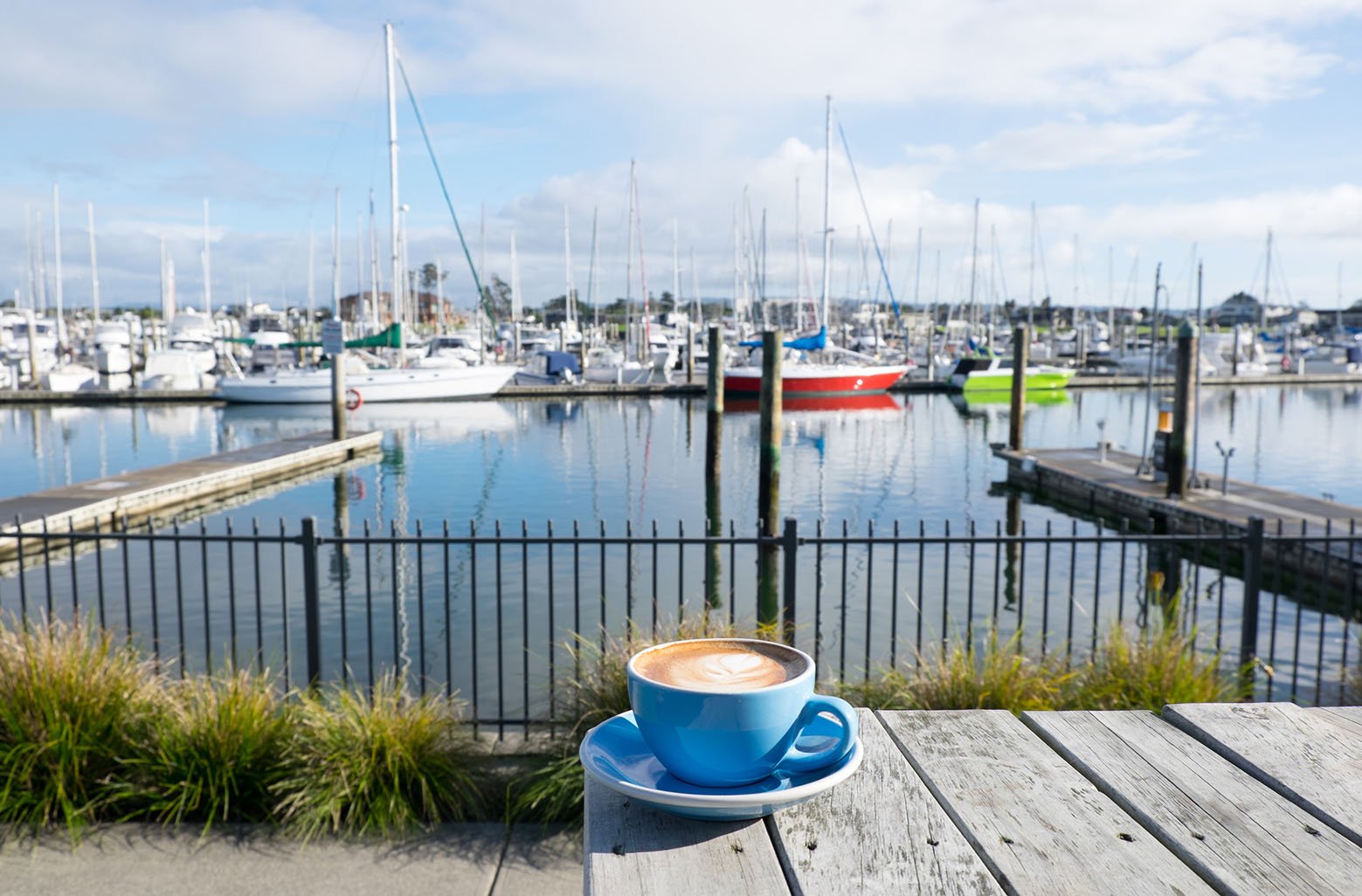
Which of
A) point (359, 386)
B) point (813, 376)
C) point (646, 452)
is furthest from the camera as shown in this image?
point (813, 376)

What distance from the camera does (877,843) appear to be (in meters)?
1.68

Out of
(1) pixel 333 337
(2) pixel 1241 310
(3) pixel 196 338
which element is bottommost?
(1) pixel 333 337

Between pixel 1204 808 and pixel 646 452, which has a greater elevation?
pixel 1204 808

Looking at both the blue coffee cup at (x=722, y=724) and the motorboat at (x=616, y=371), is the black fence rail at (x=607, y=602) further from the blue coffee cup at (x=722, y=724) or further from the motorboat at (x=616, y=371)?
the motorboat at (x=616, y=371)

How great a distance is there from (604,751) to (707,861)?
0.98 feet

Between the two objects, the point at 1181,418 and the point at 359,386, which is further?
the point at 359,386

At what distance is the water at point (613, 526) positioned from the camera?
9.50m

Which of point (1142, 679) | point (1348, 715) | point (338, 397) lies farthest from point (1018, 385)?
point (1348, 715)

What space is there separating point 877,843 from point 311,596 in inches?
183

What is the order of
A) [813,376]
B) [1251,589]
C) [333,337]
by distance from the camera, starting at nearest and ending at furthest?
[1251,589]
[333,337]
[813,376]

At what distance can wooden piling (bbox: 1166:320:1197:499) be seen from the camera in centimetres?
1706

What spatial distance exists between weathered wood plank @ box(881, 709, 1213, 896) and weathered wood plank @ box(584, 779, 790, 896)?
0.38m

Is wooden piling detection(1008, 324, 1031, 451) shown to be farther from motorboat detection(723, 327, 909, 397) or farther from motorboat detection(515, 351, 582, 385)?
motorboat detection(515, 351, 582, 385)

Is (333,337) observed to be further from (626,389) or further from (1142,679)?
(1142,679)
